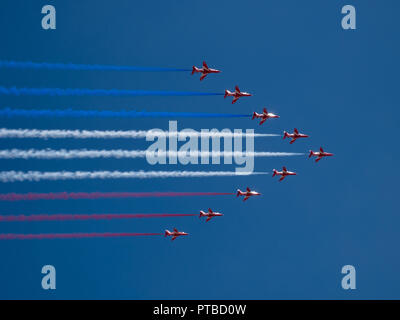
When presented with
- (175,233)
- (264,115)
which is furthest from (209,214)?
(264,115)

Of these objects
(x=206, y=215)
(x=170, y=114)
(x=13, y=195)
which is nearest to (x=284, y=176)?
(x=206, y=215)

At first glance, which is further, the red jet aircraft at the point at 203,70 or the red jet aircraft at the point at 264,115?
the red jet aircraft at the point at 264,115

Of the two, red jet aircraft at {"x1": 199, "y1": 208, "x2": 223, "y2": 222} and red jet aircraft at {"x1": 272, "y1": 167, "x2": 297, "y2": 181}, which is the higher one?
red jet aircraft at {"x1": 272, "y1": 167, "x2": 297, "y2": 181}

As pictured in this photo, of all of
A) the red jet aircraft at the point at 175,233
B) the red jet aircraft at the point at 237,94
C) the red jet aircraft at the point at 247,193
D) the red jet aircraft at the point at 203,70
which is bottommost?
the red jet aircraft at the point at 175,233

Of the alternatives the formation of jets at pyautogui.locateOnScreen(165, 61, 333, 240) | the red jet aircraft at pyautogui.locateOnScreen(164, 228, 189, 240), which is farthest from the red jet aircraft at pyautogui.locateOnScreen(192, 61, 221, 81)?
the red jet aircraft at pyautogui.locateOnScreen(164, 228, 189, 240)

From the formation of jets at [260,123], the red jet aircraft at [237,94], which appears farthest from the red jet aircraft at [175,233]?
the red jet aircraft at [237,94]

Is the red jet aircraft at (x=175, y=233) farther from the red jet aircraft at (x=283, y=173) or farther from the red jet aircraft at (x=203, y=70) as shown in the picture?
the red jet aircraft at (x=203, y=70)

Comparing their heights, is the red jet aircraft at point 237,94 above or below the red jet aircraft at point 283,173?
above

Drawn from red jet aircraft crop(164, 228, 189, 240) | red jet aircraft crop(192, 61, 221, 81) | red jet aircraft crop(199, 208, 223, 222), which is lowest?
red jet aircraft crop(164, 228, 189, 240)

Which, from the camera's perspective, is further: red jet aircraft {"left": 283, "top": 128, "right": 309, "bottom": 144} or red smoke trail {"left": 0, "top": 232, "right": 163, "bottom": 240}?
red jet aircraft {"left": 283, "top": 128, "right": 309, "bottom": 144}

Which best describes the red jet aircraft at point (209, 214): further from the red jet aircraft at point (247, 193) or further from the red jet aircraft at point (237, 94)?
the red jet aircraft at point (237, 94)

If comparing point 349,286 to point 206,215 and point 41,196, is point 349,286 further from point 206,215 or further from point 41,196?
point 41,196

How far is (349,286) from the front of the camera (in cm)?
7619

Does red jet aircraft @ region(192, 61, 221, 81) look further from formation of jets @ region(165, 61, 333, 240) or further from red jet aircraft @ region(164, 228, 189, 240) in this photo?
red jet aircraft @ region(164, 228, 189, 240)
